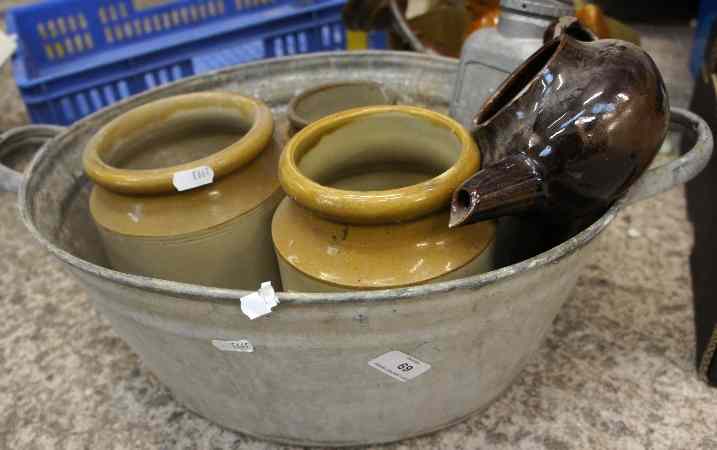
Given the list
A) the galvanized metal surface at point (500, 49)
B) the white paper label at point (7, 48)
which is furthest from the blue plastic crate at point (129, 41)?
the galvanized metal surface at point (500, 49)

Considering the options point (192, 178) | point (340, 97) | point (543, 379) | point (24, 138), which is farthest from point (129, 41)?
point (543, 379)

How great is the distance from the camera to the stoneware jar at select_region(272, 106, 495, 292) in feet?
1.61

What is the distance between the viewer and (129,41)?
1.13 metres

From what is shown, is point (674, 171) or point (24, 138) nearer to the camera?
point (674, 171)

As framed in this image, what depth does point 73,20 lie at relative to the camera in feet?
3.58

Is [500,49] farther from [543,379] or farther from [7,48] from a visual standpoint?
[7,48]

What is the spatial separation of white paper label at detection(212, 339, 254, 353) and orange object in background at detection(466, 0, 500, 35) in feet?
2.40

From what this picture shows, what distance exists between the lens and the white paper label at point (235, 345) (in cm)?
51

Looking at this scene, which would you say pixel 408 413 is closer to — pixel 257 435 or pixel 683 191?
pixel 257 435

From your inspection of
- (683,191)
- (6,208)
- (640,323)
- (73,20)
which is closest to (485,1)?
(683,191)

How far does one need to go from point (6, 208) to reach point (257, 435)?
80 centimetres

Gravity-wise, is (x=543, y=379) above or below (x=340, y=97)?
below

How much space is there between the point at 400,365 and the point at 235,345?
5.7 inches

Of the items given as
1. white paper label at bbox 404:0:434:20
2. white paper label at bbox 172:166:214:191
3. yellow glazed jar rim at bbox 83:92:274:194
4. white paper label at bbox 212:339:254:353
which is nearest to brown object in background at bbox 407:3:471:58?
white paper label at bbox 404:0:434:20
